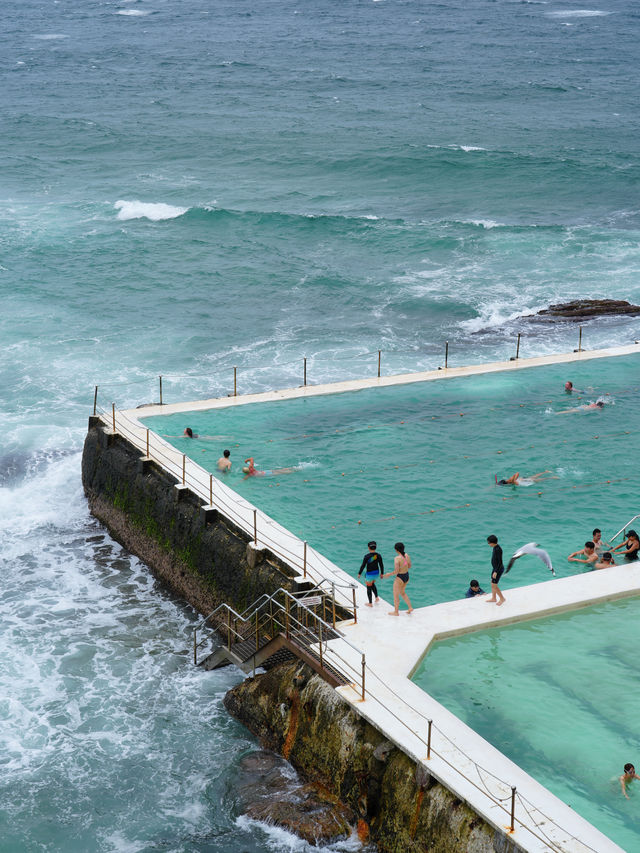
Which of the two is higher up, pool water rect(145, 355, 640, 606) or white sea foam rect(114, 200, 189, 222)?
white sea foam rect(114, 200, 189, 222)

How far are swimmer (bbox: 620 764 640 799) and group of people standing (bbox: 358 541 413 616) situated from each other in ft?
15.4

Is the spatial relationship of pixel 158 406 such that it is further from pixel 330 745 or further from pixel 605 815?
pixel 605 815

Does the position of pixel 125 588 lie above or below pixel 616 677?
below

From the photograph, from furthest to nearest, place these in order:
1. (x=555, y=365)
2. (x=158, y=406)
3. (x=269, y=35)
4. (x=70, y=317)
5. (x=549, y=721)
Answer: (x=269, y=35) → (x=70, y=317) → (x=555, y=365) → (x=158, y=406) → (x=549, y=721)

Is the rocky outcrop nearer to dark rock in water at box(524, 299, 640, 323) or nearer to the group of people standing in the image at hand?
the group of people standing

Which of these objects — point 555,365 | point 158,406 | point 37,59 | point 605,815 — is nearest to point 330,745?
point 605,815

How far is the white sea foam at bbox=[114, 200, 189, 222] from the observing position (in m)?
54.9

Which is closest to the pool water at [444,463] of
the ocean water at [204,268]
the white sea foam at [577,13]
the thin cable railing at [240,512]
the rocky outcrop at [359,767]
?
the thin cable railing at [240,512]

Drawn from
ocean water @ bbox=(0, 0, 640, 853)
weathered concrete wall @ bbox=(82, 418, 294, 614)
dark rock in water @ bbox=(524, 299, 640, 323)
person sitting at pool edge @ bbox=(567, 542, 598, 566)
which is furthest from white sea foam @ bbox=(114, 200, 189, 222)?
person sitting at pool edge @ bbox=(567, 542, 598, 566)

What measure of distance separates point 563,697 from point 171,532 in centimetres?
947

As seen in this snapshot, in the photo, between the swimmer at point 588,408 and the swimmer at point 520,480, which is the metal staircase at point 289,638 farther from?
the swimmer at point 588,408

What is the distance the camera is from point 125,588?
73.1 ft

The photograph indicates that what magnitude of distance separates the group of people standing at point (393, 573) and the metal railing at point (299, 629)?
76cm

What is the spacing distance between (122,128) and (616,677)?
66.0 metres
